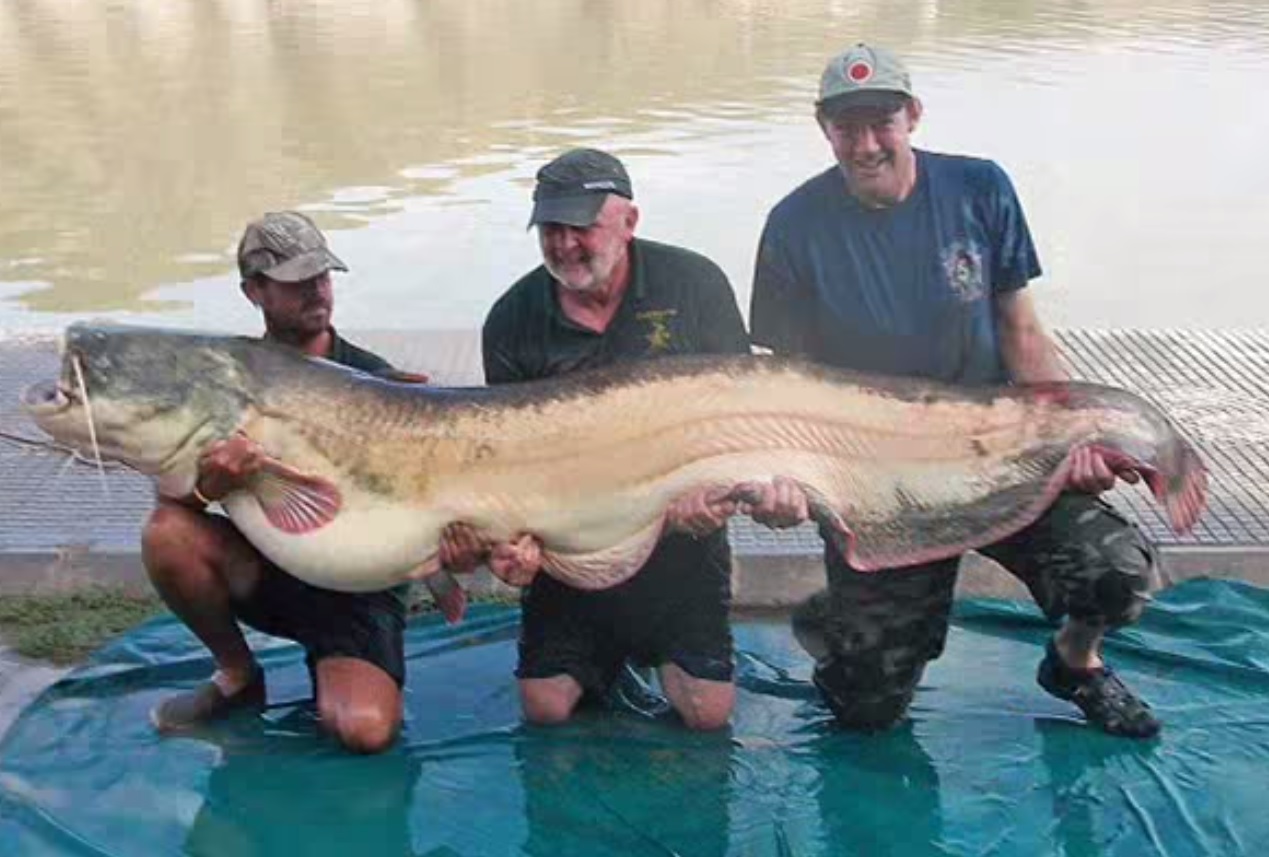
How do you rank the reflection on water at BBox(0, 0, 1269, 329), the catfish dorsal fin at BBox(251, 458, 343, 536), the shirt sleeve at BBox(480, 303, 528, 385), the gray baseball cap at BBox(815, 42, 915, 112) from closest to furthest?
the catfish dorsal fin at BBox(251, 458, 343, 536), the gray baseball cap at BBox(815, 42, 915, 112), the shirt sleeve at BBox(480, 303, 528, 385), the reflection on water at BBox(0, 0, 1269, 329)

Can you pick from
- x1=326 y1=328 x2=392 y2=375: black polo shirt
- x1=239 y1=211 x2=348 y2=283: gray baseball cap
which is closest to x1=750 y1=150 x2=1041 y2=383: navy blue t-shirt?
x1=326 y1=328 x2=392 y2=375: black polo shirt

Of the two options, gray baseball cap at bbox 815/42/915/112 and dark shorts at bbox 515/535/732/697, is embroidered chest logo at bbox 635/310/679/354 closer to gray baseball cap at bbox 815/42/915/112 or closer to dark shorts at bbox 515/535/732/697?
dark shorts at bbox 515/535/732/697

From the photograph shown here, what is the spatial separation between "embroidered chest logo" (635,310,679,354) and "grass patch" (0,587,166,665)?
2.04m

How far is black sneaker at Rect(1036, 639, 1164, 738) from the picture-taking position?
407cm

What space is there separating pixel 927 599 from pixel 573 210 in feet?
4.85

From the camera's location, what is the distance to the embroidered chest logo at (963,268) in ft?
13.3

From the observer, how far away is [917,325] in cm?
409

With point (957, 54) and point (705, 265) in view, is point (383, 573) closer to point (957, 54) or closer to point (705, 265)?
point (705, 265)

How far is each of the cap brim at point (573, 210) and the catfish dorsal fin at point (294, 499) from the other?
86 cm

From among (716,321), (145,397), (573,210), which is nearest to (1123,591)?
(716,321)

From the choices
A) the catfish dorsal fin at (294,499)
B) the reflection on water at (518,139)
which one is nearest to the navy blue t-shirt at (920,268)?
the catfish dorsal fin at (294,499)

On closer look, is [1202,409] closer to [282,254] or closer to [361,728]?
[361,728]

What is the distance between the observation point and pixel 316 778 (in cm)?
395

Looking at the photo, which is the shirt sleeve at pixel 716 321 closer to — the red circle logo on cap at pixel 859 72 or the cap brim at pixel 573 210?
the cap brim at pixel 573 210
